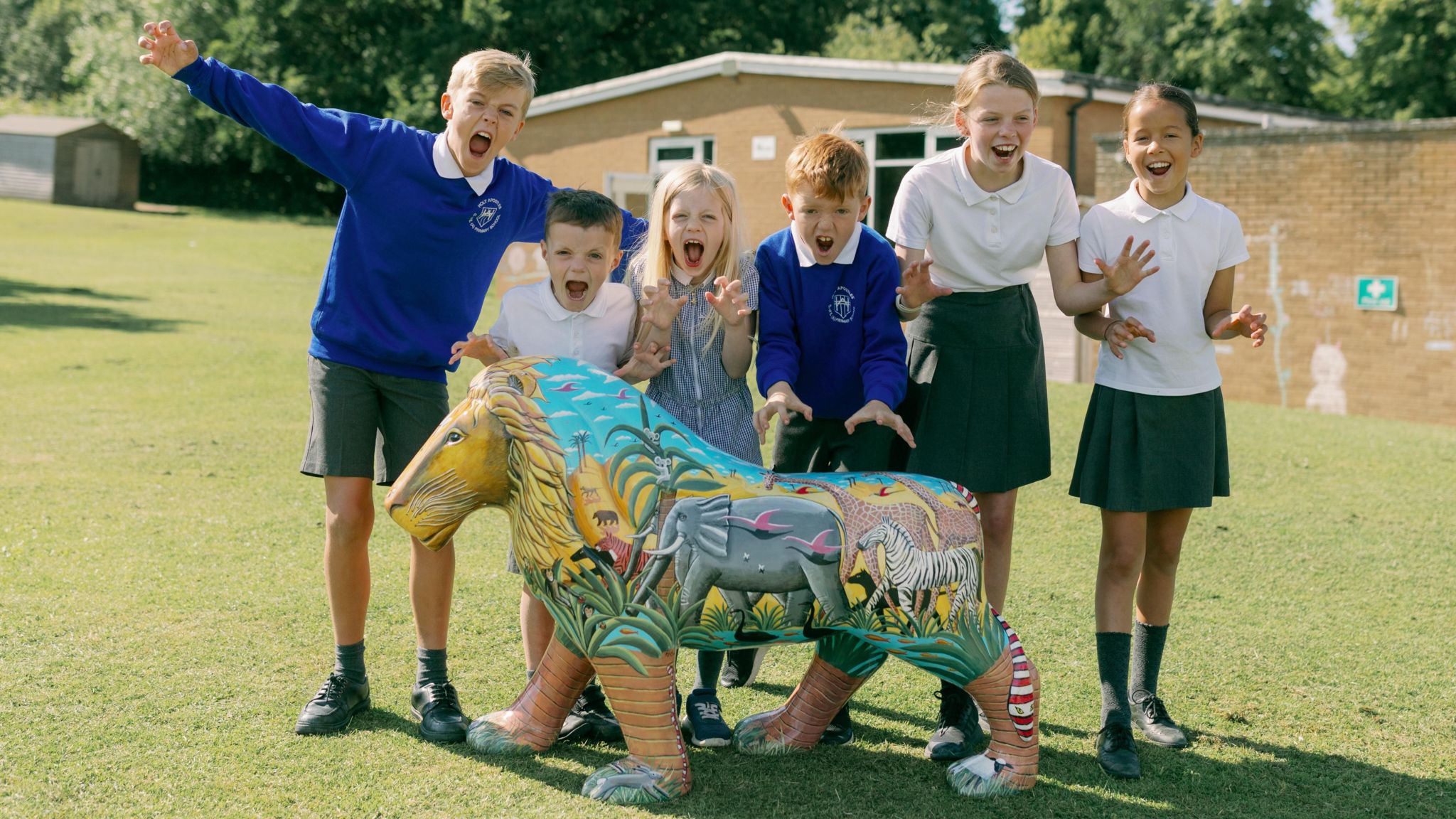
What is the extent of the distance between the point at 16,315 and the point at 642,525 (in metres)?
14.4

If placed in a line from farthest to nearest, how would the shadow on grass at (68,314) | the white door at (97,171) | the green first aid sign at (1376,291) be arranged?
the white door at (97,171) → the shadow on grass at (68,314) → the green first aid sign at (1376,291)

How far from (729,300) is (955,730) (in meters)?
1.59

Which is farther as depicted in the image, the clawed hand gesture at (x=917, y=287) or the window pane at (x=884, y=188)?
the window pane at (x=884, y=188)

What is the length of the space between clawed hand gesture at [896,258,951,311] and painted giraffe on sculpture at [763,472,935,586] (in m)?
0.70

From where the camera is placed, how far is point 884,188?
20109mm

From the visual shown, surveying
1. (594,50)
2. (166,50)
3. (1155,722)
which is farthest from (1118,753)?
(594,50)

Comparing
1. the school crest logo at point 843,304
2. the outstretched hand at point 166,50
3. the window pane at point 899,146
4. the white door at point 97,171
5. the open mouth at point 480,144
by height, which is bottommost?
the school crest logo at point 843,304

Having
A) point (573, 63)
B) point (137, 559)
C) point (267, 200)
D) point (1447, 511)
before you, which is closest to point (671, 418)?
point (137, 559)

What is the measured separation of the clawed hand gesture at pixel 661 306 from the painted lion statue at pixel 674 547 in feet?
1.15

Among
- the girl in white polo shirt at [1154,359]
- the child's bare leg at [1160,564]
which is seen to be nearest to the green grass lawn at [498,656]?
the child's bare leg at [1160,564]

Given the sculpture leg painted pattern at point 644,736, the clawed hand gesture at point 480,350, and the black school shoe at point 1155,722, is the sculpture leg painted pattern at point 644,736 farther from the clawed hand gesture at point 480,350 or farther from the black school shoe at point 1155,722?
the black school shoe at point 1155,722

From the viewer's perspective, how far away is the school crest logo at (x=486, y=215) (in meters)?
4.18

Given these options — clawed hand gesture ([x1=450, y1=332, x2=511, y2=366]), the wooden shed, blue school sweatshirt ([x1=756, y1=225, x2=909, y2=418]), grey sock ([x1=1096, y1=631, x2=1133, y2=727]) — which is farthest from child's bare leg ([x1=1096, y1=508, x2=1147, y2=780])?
the wooden shed

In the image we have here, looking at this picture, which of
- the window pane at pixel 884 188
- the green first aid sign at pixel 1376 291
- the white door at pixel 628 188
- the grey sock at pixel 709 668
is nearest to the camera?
the grey sock at pixel 709 668
